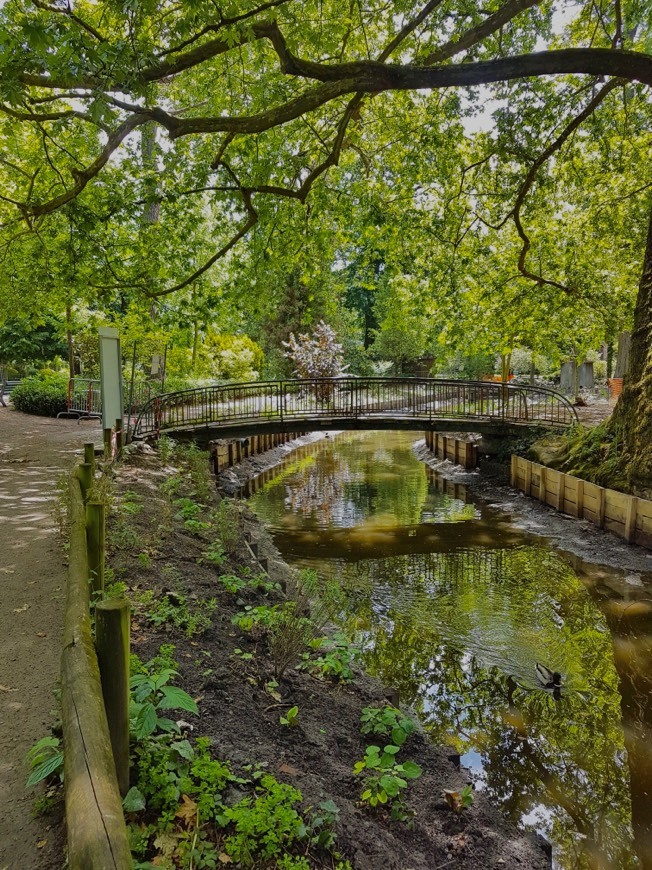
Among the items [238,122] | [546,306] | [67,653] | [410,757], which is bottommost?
[410,757]

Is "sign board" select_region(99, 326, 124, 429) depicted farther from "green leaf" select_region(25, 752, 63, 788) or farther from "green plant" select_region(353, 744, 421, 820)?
"green leaf" select_region(25, 752, 63, 788)

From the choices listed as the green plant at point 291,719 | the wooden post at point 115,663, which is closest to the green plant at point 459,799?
the green plant at point 291,719

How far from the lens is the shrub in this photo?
20.4 metres

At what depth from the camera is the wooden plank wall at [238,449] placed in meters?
17.6

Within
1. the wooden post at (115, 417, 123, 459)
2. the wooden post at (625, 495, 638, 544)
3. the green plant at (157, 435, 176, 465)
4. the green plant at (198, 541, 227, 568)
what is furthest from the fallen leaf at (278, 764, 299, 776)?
the green plant at (157, 435, 176, 465)

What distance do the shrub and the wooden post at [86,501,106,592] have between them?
1723cm

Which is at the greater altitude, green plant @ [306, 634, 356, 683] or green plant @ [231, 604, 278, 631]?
green plant @ [231, 604, 278, 631]

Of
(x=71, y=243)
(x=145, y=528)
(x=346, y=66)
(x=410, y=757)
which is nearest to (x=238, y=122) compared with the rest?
(x=346, y=66)

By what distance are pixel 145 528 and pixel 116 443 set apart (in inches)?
164

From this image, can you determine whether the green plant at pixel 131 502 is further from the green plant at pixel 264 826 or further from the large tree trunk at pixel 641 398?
the large tree trunk at pixel 641 398

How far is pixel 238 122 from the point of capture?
A: 26.0 feet

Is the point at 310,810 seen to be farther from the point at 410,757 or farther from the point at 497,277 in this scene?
the point at 497,277

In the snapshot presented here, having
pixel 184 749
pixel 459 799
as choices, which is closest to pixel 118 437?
pixel 184 749

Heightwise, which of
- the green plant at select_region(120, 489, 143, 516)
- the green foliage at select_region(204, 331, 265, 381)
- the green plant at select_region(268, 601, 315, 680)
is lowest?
the green plant at select_region(268, 601, 315, 680)
